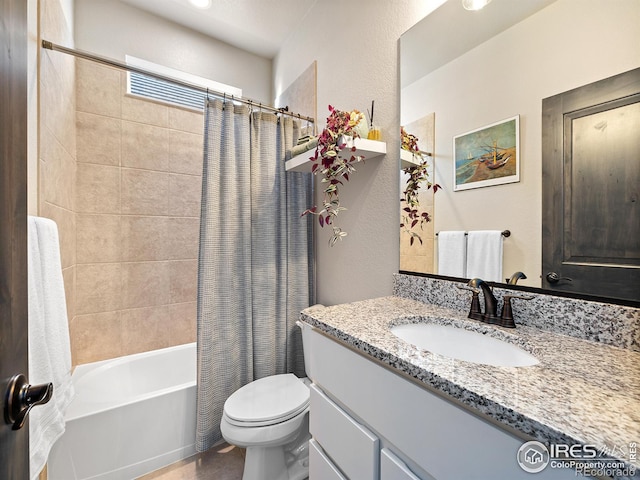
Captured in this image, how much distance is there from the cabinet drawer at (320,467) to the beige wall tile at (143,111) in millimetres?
2296

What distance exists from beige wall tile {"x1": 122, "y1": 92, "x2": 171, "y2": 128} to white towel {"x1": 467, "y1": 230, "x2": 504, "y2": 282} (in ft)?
7.39

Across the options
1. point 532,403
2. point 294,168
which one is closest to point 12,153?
point 532,403

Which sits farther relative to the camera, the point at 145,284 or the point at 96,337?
the point at 145,284

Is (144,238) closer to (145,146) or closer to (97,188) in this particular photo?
(97,188)

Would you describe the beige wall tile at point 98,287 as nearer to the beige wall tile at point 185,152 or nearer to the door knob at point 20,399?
the beige wall tile at point 185,152

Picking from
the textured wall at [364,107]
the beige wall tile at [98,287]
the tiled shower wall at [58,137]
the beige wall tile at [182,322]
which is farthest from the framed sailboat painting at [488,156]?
the beige wall tile at [98,287]

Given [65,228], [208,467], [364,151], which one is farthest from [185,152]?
[208,467]

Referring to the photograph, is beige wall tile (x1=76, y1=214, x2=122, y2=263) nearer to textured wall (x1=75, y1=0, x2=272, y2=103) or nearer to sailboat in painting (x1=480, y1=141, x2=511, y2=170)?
textured wall (x1=75, y1=0, x2=272, y2=103)

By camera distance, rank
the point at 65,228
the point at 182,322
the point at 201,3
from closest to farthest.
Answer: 1. the point at 65,228
2. the point at 201,3
3. the point at 182,322

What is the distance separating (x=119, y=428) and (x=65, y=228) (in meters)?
1.14

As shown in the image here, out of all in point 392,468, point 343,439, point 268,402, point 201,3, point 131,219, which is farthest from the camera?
point 131,219

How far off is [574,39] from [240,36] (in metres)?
2.21

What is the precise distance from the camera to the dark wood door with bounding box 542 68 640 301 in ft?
2.21

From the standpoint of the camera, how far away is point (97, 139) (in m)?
1.84
